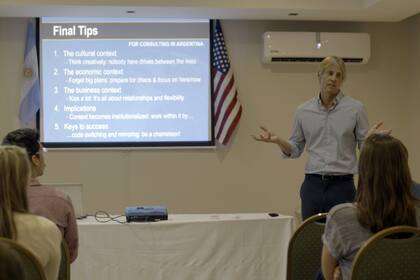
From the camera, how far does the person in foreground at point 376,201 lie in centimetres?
181

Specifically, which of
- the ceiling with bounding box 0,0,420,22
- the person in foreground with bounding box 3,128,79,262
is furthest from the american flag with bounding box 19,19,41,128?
the person in foreground with bounding box 3,128,79,262

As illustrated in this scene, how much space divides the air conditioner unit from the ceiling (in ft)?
0.64

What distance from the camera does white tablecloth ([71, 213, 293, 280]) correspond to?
3.40 metres

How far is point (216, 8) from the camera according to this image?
4.80 m

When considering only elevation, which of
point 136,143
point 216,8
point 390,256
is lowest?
point 390,256

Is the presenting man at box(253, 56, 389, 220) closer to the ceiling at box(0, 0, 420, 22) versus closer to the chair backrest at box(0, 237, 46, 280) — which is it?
the ceiling at box(0, 0, 420, 22)

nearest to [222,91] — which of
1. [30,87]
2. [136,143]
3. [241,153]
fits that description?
[241,153]

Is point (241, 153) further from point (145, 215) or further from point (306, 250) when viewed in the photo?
point (306, 250)

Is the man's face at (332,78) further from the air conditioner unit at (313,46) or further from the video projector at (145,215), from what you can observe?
the air conditioner unit at (313,46)

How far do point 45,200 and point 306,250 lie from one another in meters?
1.10

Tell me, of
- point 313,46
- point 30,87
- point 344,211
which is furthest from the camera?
point 313,46

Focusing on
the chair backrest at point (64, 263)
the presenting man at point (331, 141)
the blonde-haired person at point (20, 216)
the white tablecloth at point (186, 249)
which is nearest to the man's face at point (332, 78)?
the presenting man at point (331, 141)

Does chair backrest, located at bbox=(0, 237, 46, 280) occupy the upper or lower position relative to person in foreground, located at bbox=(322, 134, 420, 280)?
lower

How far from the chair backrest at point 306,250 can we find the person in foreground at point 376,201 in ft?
1.45
